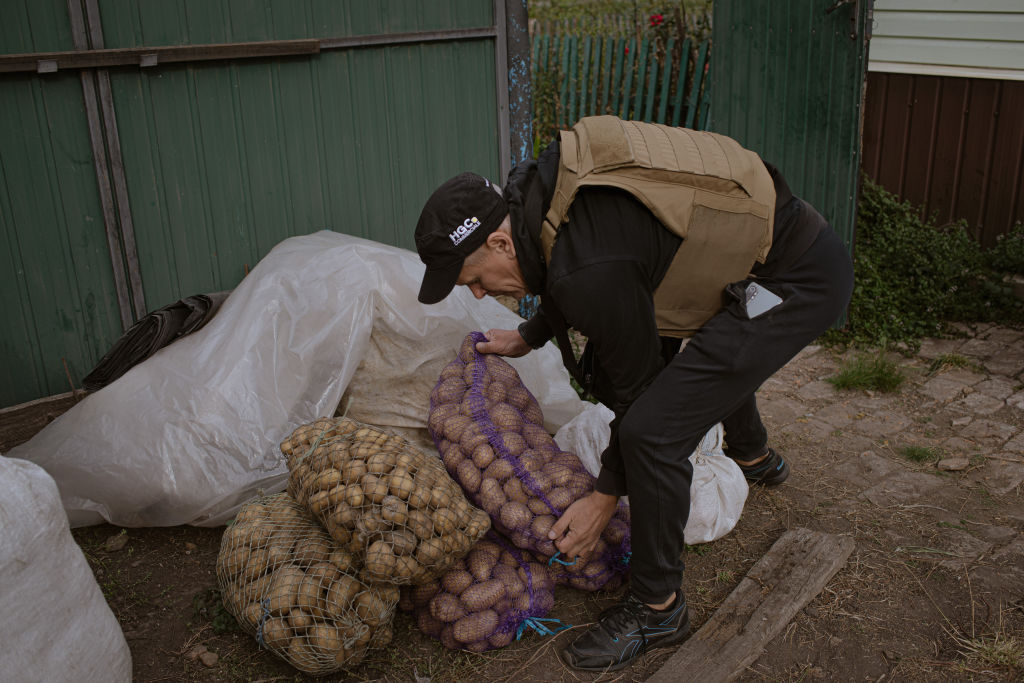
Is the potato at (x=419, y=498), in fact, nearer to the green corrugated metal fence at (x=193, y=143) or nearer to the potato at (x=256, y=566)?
the potato at (x=256, y=566)

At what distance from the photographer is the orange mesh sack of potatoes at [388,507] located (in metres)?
2.65

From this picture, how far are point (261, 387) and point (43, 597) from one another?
4.78ft

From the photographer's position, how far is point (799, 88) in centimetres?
575

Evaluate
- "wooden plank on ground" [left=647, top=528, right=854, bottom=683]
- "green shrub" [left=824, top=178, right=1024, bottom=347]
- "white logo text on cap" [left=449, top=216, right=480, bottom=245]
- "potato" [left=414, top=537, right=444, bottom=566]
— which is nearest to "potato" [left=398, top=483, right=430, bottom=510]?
"potato" [left=414, top=537, right=444, bottom=566]

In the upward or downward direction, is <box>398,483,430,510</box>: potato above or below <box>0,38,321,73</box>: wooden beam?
below

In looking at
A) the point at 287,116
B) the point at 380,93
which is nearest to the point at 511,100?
the point at 380,93

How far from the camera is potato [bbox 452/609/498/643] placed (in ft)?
9.30

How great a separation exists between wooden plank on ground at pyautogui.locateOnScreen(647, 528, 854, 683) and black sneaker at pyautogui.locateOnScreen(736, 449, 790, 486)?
413 millimetres

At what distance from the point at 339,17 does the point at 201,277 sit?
1621 mm

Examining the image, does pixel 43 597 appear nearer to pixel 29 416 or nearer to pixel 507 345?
pixel 507 345

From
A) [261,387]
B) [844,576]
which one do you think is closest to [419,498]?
[261,387]

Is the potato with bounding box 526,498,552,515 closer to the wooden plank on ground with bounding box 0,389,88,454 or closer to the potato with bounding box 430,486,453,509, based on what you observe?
the potato with bounding box 430,486,453,509

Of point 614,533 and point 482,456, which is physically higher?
point 482,456

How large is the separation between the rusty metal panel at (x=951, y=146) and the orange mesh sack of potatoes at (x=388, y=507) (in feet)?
16.0
